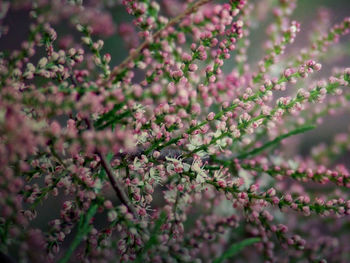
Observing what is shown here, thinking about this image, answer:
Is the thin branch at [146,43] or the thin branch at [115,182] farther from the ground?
the thin branch at [146,43]

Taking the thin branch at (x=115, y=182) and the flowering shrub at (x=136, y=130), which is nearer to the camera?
the flowering shrub at (x=136, y=130)

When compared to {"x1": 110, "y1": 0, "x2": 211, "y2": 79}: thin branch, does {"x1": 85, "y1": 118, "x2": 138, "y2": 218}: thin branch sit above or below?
below

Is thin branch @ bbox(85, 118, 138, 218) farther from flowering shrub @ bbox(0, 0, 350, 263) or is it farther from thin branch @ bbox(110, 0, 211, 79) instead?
thin branch @ bbox(110, 0, 211, 79)

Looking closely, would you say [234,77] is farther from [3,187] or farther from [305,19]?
[305,19]

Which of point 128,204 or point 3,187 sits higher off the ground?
point 3,187

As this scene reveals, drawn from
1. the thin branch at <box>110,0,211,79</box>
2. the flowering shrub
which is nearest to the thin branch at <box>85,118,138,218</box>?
the flowering shrub

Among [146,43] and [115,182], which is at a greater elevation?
[146,43]

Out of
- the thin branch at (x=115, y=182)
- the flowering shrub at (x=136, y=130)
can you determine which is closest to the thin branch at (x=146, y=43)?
the flowering shrub at (x=136, y=130)

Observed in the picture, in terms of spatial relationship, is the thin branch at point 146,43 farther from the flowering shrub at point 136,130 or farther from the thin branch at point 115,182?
the thin branch at point 115,182

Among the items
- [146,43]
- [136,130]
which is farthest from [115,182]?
[146,43]

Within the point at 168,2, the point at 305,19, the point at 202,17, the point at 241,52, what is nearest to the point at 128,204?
the point at 202,17

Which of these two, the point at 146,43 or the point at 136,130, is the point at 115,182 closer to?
the point at 136,130
